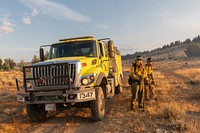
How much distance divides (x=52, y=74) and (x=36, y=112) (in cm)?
173

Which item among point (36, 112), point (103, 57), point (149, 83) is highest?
point (103, 57)

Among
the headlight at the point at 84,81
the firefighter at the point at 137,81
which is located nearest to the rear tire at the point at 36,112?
the headlight at the point at 84,81

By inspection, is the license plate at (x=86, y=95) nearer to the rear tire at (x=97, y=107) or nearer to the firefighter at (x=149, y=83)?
the rear tire at (x=97, y=107)

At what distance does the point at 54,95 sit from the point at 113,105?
11.7 ft

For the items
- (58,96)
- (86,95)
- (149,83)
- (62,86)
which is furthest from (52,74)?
(149,83)

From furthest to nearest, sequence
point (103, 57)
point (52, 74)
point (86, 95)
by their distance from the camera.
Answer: point (103, 57) → point (52, 74) → point (86, 95)

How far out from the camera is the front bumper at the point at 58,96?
22.5ft

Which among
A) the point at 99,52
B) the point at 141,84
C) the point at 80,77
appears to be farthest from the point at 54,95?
the point at 141,84

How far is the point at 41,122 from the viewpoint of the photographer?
8.09 m

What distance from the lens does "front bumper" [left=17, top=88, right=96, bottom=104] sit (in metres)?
6.87

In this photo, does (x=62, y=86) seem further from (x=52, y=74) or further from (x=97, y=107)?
(x=97, y=107)

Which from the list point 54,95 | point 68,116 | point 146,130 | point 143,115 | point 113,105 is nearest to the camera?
point 146,130

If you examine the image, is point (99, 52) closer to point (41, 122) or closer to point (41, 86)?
point (41, 86)

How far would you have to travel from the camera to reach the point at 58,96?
23.1 feet
